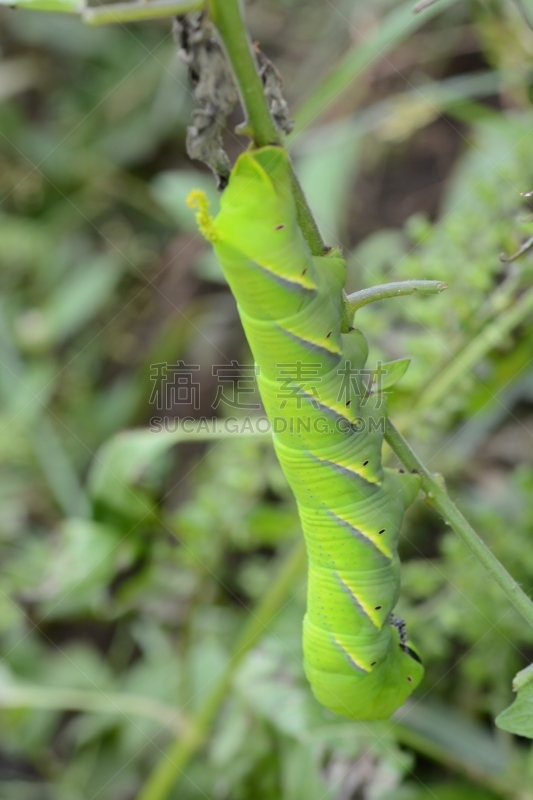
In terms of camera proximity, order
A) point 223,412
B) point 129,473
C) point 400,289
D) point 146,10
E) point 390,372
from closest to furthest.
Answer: point 146,10
point 400,289
point 390,372
point 129,473
point 223,412

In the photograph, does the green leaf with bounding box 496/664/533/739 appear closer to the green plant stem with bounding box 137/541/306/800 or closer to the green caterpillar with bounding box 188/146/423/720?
the green caterpillar with bounding box 188/146/423/720

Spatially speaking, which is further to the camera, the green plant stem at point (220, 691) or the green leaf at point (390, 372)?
the green plant stem at point (220, 691)

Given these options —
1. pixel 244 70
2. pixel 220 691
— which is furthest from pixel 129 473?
pixel 244 70

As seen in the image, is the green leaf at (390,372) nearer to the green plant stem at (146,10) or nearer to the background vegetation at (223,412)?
the background vegetation at (223,412)

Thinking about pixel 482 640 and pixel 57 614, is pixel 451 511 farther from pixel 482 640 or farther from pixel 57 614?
pixel 57 614

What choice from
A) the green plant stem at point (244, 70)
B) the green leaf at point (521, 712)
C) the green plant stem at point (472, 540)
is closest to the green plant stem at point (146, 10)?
the green plant stem at point (244, 70)

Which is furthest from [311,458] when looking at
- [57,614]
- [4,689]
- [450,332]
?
[4,689]

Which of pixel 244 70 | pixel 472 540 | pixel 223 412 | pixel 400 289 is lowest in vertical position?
pixel 223 412

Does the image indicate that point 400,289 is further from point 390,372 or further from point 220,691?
point 220,691
